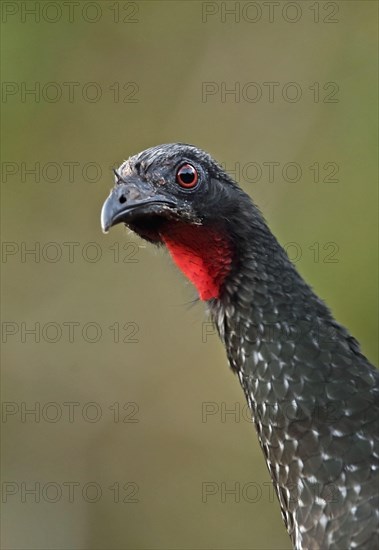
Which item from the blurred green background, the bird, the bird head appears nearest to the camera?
the bird

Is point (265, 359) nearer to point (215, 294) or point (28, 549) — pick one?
point (215, 294)

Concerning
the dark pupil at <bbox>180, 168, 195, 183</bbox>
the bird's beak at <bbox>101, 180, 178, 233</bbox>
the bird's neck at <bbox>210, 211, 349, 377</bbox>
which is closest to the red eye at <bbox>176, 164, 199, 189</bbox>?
the dark pupil at <bbox>180, 168, 195, 183</bbox>

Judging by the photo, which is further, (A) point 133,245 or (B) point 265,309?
(A) point 133,245

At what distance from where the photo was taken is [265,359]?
427 cm

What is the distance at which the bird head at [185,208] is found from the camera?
4410mm

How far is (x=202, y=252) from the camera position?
14.6ft

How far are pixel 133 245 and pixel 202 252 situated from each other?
5.72m

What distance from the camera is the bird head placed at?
4.41 metres

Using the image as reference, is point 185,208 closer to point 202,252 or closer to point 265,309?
point 202,252

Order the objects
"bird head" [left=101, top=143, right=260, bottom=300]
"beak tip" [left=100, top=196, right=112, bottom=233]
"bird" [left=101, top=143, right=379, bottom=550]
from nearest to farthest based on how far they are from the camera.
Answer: "bird" [left=101, top=143, right=379, bottom=550] < "beak tip" [left=100, top=196, right=112, bottom=233] < "bird head" [left=101, top=143, right=260, bottom=300]

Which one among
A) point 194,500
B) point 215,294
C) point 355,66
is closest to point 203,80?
point 355,66

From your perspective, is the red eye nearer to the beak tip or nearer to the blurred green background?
the beak tip

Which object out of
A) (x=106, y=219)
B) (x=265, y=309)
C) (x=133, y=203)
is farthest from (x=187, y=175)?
(x=265, y=309)

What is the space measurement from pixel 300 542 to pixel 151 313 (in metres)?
6.63
